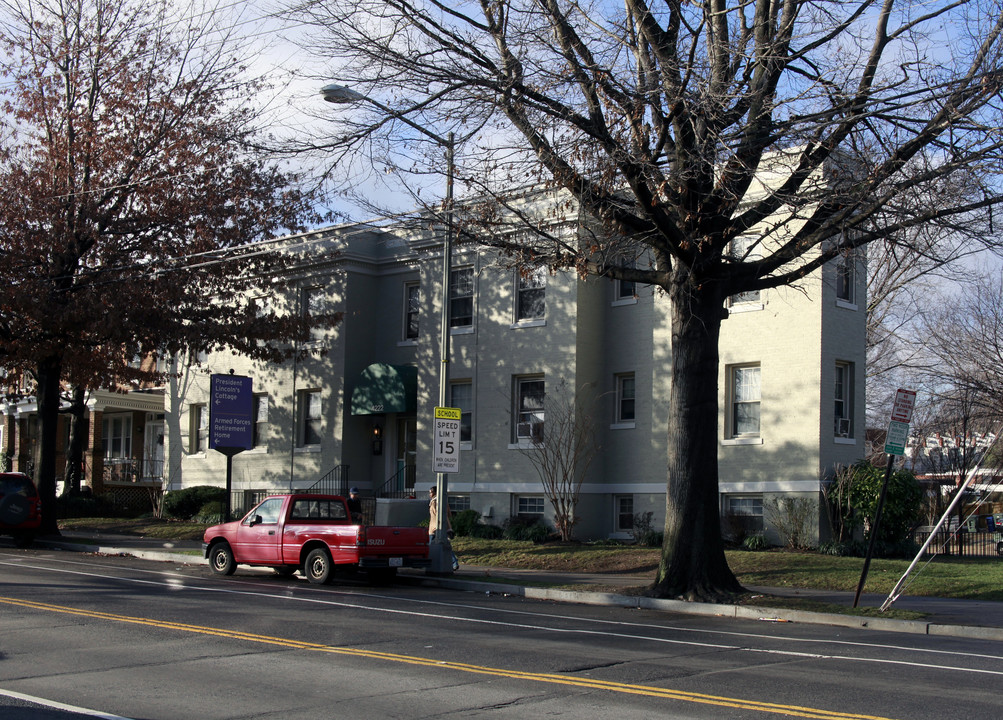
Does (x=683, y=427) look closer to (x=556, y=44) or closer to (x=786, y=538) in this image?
(x=556, y=44)

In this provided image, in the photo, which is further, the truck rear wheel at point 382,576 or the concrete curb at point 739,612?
the truck rear wheel at point 382,576

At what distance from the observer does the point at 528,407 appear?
89.2ft

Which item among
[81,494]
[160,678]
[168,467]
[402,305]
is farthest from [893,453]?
[81,494]

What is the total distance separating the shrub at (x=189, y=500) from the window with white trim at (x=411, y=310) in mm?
7984

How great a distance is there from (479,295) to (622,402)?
502 centimetres

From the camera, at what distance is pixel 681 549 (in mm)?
15836

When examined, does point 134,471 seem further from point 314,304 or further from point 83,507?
point 314,304

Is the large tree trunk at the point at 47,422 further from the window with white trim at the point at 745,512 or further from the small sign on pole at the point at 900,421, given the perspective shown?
the small sign on pole at the point at 900,421

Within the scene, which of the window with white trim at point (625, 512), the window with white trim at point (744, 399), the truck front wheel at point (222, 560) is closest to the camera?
the truck front wheel at point (222, 560)

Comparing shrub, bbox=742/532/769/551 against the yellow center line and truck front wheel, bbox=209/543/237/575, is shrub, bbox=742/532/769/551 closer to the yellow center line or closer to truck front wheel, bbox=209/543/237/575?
truck front wheel, bbox=209/543/237/575

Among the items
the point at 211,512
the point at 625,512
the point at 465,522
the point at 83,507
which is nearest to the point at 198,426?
the point at 83,507

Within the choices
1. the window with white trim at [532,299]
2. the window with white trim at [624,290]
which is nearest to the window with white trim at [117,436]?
the window with white trim at [532,299]

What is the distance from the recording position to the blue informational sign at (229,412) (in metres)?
24.2

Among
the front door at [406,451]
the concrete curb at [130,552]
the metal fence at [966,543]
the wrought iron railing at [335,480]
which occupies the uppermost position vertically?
the front door at [406,451]
